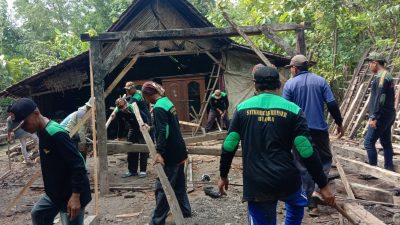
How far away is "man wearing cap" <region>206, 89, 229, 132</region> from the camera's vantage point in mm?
13281

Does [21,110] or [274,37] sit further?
[274,37]

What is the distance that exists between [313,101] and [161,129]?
1.91m

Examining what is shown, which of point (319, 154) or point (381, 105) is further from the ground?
point (381, 105)

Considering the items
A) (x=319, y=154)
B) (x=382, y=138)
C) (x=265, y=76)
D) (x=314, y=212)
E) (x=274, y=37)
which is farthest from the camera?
(x=274, y=37)

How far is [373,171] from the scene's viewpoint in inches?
239

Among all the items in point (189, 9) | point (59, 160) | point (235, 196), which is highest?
point (189, 9)

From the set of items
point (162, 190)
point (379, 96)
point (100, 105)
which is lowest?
point (162, 190)

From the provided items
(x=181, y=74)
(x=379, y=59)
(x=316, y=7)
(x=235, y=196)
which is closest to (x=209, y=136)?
(x=235, y=196)

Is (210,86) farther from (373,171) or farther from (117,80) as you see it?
(373,171)

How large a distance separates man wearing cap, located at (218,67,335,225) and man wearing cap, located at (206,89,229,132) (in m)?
9.79

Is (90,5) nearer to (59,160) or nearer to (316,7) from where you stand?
(316,7)

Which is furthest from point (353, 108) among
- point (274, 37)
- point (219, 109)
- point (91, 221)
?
point (91, 221)

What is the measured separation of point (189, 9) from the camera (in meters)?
12.5

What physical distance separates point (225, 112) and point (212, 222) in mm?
8238
